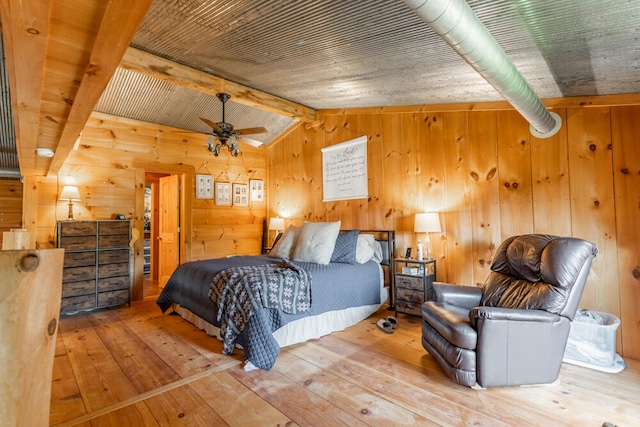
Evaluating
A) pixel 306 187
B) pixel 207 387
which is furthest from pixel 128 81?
pixel 207 387

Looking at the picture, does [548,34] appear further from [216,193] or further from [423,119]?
[216,193]

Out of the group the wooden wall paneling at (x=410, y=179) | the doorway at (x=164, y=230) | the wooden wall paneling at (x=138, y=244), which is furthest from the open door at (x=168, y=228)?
the wooden wall paneling at (x=410, y=179)

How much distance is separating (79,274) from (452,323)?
429 cm

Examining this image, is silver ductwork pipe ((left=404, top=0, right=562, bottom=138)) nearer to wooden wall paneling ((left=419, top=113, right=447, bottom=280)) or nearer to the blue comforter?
wooden wall paneling ((left=419, top=113, right=447, bottom=280))

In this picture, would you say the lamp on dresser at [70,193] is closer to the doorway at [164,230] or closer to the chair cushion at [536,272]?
the doorway at [164,230]

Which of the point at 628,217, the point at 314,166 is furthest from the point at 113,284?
the point at 628,217

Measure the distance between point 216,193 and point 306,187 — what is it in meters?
1.58

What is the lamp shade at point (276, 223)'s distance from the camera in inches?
220

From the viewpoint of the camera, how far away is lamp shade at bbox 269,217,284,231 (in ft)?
18.3

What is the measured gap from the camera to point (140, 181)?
15.8ft

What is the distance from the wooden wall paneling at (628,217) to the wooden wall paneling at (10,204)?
802 cm

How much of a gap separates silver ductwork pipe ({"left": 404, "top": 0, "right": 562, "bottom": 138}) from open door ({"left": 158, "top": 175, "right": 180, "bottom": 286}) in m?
4.88

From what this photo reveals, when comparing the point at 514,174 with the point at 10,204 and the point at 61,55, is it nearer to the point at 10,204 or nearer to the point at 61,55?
Answer: the point at 61,55

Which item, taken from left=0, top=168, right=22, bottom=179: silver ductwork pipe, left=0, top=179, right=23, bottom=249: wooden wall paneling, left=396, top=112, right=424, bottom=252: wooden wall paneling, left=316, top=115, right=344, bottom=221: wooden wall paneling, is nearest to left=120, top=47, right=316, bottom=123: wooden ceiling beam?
left=316, top=115, right=344, bottom=221: wooden wall paneling
